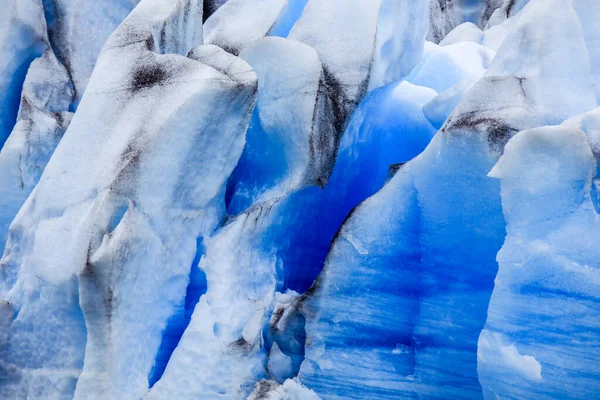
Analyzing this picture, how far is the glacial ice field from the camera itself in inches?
86.3

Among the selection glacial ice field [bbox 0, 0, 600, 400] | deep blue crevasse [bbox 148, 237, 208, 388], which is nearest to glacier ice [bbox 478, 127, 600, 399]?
glacial ice field [bbox 0, 0, 600, 400]

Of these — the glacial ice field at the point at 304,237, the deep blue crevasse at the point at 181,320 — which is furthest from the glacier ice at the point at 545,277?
the deep blue crevasse at the point at 181,320

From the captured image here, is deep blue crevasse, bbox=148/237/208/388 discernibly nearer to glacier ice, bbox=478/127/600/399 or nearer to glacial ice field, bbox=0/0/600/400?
glacial ice field, bbox=0/0/600/400

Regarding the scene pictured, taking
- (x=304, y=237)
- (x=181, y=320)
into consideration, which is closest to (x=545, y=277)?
(x=304, y=237)

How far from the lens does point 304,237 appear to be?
2.87m

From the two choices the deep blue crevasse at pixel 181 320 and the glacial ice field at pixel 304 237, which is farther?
the deep blue crevasse at pixel 181 320

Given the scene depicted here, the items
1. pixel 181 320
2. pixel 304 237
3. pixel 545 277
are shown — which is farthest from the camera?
pixel 304 237

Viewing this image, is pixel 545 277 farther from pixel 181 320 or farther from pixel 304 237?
pixel 181 320

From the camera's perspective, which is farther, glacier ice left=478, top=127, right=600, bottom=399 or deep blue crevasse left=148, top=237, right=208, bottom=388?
deep blue crevasse left=148, top=237, right=208, bottom=388

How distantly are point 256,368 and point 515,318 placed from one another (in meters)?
0.96

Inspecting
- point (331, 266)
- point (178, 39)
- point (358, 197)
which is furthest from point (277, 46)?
point (331, 266)

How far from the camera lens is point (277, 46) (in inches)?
112

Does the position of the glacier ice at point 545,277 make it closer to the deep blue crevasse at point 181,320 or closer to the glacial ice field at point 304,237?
the glacial ice field at point 304,237

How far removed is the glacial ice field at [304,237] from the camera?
2.19m
